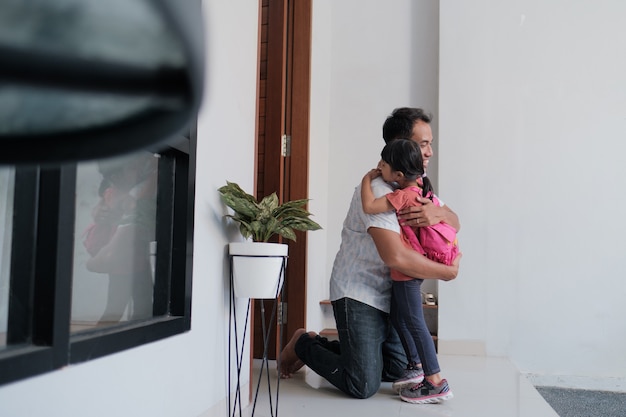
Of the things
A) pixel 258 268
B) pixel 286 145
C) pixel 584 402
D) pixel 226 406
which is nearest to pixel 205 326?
pixel 258 268

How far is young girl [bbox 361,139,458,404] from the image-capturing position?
7.86 ft

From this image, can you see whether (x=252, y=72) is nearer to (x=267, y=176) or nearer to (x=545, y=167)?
(x=267, y=176)

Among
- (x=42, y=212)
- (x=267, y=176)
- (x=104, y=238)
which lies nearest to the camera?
(x=42, y=212)

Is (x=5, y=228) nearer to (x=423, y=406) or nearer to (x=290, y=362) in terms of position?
(x=423, y=406)

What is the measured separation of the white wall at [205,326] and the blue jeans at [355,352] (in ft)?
2.06

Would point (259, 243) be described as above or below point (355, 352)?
above

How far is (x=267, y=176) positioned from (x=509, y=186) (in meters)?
1.48

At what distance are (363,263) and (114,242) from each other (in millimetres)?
1440

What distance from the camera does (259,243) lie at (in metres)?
1.94

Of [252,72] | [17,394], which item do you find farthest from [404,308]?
[17,394]

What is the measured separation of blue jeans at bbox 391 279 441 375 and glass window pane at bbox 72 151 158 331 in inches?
47.2

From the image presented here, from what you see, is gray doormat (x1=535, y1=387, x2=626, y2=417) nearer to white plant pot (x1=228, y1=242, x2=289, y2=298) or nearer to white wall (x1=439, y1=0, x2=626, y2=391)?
white wall (x1=439, y1=0, x2=626, y2=391)

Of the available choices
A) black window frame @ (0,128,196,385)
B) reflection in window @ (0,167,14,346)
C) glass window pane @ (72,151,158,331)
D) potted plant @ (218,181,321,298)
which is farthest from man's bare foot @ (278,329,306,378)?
reflection in window @ (0,167,14,346)

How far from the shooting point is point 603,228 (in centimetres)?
349
